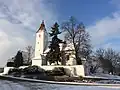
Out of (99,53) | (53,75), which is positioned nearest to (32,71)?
(53,75)

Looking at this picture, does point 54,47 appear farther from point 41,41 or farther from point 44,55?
point 41,41

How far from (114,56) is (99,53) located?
5.25m

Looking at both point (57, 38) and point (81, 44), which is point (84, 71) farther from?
point (57, 38)

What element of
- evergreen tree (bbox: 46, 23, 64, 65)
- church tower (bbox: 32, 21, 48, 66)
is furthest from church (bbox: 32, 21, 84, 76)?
evergreen tree (bbox: 46, 23, 64, 65)

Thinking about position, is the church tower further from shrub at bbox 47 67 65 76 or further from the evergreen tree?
shrub at bbox 47 67 65 76

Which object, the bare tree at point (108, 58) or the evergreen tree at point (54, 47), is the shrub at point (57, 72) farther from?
the bare tree at point (108, 58)

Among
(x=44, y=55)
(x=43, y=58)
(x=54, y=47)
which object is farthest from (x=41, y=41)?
(x=54, y=47)

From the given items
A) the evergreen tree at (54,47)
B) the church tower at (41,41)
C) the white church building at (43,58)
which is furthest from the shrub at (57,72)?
the church tower at (41,41)

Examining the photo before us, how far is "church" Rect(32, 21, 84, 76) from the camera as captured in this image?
4122 centimetres

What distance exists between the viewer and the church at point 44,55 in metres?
41.2

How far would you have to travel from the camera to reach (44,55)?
5806cm

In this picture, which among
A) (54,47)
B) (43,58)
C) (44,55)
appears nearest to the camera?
(54,47)

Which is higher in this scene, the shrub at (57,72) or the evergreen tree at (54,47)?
the evergreen tree at (54,47)

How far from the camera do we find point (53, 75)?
36.7 metres
